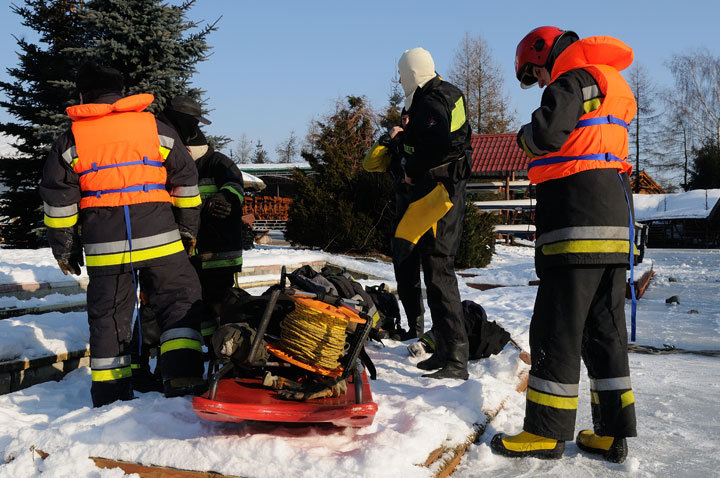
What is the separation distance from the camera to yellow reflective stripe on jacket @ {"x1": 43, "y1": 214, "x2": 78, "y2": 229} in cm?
325

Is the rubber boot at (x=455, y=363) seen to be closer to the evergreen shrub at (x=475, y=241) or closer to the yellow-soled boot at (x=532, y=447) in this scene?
the yellow-soled boot at (x=532, y=447)

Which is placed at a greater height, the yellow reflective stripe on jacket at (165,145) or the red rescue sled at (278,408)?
the yellow reflective stripe on jacket at (165,145)

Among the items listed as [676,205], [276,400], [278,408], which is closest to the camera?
[278,408]

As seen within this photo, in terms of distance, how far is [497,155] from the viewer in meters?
29.0

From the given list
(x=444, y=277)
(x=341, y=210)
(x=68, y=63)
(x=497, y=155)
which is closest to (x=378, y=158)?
(x=444, y=277)

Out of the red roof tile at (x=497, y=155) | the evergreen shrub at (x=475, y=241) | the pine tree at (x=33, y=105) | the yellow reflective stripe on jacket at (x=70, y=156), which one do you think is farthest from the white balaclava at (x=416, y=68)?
the red roof tile at (x=497, y=155)

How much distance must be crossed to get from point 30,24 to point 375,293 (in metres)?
12.7

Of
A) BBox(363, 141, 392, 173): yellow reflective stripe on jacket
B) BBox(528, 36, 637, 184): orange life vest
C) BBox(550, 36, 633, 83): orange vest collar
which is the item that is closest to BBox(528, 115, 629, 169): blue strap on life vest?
BBox(528, 36, 637, 184): orange life vest

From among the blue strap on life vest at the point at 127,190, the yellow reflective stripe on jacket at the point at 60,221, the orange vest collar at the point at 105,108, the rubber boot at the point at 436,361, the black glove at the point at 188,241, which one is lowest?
the rubber boot at the point at 436,361

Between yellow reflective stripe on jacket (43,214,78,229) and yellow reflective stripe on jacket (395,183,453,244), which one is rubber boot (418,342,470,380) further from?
yellow reflective stripe on jacket (43,214,78,229)

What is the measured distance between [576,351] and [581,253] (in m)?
0.45

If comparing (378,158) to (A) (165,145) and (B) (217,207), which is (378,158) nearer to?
(B) (217,207)

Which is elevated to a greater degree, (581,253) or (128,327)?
(581,253)

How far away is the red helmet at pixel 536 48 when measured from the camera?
2951 mm
